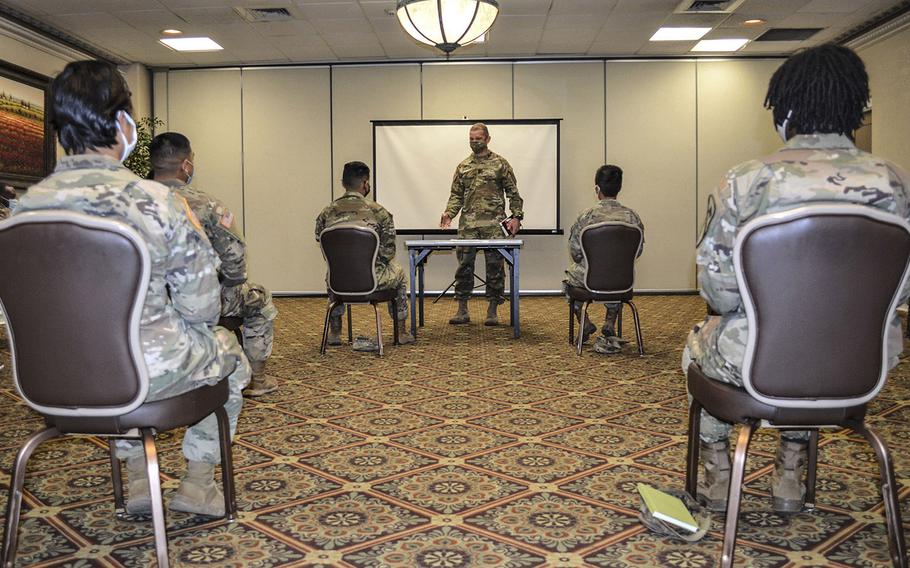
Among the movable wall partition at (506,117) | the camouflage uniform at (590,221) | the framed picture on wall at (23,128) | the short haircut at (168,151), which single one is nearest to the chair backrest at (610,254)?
the camouflage uniform at (590,221)

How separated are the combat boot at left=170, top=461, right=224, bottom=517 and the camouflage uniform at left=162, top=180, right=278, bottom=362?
107cm

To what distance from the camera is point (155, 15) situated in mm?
7234

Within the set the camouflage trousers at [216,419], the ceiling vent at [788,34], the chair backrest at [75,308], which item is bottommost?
the camouflage trousers at [216,419]

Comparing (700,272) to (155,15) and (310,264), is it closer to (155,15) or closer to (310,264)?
(155,15)

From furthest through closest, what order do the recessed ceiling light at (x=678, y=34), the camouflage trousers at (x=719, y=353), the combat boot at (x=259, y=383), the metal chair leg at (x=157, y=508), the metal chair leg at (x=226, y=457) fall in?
the recessed ceiling light at (x=678, y=34), the combat boot at (x=259, y=383), the metal chair leg at (x=226, y=457), the camouflage trousers at (x=719, y=353), the metal chair leg at (x=157, y=508)

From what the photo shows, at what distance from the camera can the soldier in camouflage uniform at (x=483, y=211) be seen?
6.39 m

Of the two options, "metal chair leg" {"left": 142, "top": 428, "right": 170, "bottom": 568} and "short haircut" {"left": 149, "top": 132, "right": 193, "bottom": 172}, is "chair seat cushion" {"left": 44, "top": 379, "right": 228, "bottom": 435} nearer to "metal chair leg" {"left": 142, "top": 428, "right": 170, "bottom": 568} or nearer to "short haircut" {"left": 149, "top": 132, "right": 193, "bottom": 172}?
"metal chair leg" {"left": 142, "top": 428, "right": 170, "bottom": 568}

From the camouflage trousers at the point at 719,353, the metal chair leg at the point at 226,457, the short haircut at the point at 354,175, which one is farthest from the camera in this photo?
the short haircut at the point at 354,175

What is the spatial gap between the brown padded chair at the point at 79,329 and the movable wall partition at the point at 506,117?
7.69 meters

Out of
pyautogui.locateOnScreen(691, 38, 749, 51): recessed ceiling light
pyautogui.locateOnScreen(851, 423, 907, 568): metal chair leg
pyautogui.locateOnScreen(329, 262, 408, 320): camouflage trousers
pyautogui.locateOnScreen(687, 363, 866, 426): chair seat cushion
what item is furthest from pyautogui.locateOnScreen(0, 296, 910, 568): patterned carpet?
pyautogui.locateOnScreen(691, 38, 749, 51): recessed ceiling light

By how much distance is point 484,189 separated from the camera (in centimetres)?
647

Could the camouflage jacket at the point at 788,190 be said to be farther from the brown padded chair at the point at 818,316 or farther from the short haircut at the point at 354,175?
the short haircut at the point at 354,175

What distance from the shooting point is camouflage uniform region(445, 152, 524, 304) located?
6410 millimetres

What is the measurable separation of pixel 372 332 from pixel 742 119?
6021 millimetres
